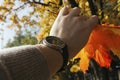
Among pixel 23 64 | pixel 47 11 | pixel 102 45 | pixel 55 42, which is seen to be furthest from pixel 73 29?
pixel 47 11

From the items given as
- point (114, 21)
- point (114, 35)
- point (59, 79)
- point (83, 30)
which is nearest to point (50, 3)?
A: point (114, 21)

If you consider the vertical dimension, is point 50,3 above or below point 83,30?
below

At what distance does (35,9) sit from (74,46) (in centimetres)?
1369

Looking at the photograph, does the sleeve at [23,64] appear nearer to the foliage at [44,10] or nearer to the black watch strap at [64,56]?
the black watch strap at [64,56]

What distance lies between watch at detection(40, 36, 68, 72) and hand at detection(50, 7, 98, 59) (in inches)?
1.9

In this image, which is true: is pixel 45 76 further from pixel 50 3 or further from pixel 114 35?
pixel 50 3

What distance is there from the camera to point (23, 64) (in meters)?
1.02

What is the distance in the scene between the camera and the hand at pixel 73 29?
4.67 feet

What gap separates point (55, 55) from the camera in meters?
1.25

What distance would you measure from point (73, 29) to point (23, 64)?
1.68ft

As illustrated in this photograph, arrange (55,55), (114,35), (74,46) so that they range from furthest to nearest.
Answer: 1. (114,35)
2. (74,46)
3. (55,55)

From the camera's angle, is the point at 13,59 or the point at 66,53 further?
the point at 66,53

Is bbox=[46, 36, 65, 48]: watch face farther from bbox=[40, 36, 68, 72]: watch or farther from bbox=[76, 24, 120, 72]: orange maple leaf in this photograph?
bbox=[76, 24, 120, 72]: orange maple leaf

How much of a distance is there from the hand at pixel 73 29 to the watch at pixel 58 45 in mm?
49
